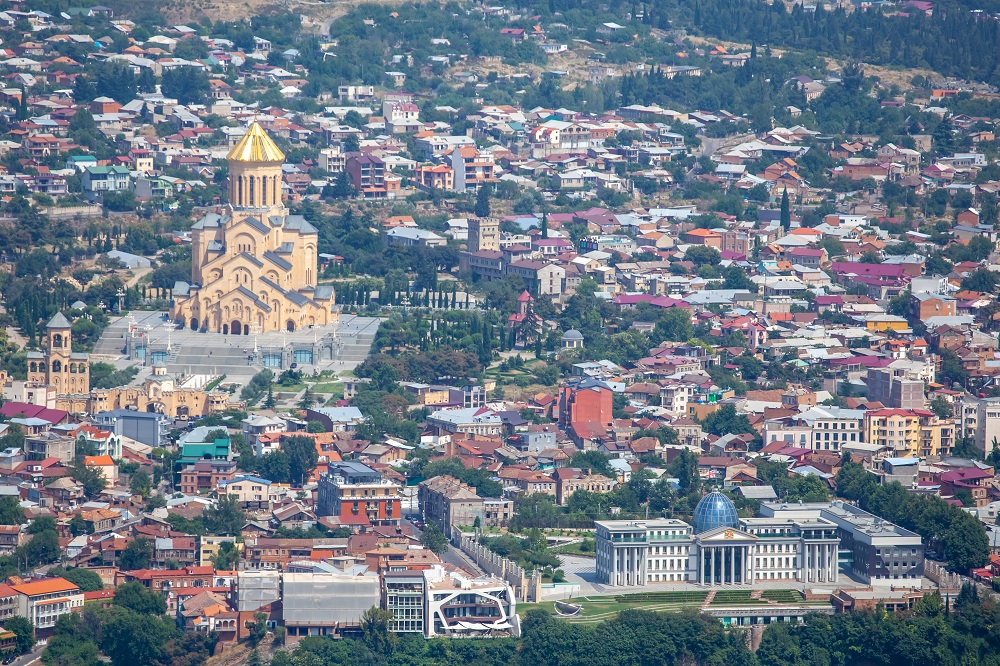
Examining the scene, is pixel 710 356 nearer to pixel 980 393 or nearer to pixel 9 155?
pixel 980 393

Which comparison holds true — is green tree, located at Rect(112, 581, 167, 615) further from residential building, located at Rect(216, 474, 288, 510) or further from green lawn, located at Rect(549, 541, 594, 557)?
green lawn, located at Rect(549, 541, 594, 557)

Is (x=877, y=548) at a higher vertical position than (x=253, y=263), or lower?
lower

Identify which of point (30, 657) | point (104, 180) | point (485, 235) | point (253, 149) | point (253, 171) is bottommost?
point (30, 657)

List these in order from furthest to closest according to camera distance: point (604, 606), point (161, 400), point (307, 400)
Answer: point (307, 400) → point (161, 400) → point (604, 606)

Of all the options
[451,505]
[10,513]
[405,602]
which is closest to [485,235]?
[451,505]

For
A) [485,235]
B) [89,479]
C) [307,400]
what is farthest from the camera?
[485,235]

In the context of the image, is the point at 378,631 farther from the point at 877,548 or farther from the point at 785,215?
the point at 785,215

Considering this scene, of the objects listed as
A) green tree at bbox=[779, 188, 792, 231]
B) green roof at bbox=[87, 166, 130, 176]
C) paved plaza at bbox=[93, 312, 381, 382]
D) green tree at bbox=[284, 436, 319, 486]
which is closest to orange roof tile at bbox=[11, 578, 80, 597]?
green tree at bbox=[284, 436, 319, 486]

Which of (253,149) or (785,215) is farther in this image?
(785,215)
